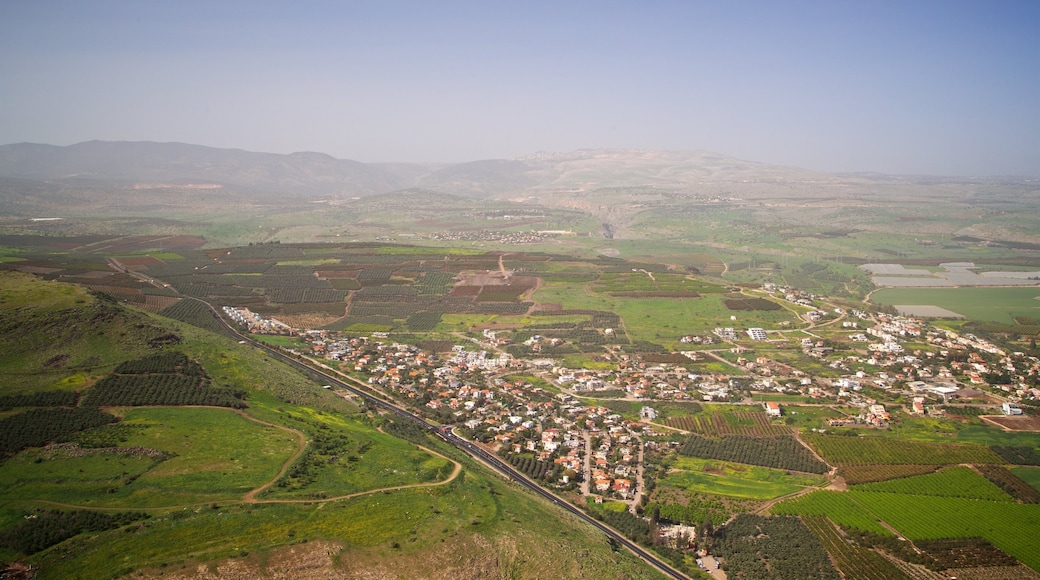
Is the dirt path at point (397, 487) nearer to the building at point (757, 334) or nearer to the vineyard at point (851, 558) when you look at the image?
the vineyard at point (851, 558)

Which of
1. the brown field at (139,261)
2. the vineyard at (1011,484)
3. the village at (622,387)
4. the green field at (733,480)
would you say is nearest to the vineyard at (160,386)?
the village at (622,387)

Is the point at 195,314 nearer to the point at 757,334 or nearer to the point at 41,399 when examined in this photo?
the point at 41,399

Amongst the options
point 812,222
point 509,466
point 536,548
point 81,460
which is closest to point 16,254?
point 81,460

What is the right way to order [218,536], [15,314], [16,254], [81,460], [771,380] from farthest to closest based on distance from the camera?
[16,254], [771,380], [15,314], [81,460], [218,536]

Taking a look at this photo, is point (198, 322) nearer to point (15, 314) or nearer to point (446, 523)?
point (15, 314)

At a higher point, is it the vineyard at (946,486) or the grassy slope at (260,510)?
the grassy slope at (260,510)

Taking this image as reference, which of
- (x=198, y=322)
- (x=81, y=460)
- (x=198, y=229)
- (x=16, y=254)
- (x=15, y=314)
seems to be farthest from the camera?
(x=198, y=229)
